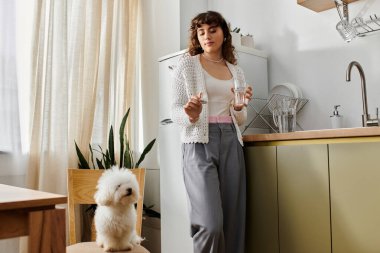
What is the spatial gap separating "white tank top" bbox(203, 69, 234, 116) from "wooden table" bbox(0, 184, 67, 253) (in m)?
1.10

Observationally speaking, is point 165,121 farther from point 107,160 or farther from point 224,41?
point 224,41

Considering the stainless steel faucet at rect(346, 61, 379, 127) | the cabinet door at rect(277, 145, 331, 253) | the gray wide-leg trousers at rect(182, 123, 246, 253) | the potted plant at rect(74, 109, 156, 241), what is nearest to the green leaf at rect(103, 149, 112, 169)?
the potted plant at rect(74, 109, 156, 241)

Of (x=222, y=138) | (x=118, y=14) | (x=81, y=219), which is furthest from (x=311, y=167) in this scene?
(x=118, y=14)

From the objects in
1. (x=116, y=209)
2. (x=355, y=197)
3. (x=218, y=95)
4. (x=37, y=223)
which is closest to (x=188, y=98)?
(x=218, y=95)

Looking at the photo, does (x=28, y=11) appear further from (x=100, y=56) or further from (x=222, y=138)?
(x=222, y=138)

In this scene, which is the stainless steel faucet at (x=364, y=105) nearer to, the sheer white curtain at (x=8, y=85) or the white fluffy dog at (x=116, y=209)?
the white fluffy dog at (x=116, y=209)

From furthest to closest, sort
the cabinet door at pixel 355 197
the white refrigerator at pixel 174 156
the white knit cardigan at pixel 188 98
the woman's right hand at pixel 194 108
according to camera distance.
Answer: the white refrigerator at pixel 174 156
the white knit cardigan at pixel 188 98
the woman's right hand at pixel 194 108
the cabinet door at pixel 355 197

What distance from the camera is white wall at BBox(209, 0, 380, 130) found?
7.07ft

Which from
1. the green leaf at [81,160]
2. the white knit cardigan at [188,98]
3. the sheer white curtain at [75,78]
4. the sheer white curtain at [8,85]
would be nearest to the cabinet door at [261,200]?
the white knit cardigan at [188,98]

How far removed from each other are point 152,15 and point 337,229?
237 centimetres

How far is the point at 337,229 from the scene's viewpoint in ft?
5.22

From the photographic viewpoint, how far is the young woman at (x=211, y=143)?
5.57ft

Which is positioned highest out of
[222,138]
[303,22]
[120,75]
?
[303,22]

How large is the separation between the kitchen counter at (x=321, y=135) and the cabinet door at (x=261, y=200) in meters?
0.05
